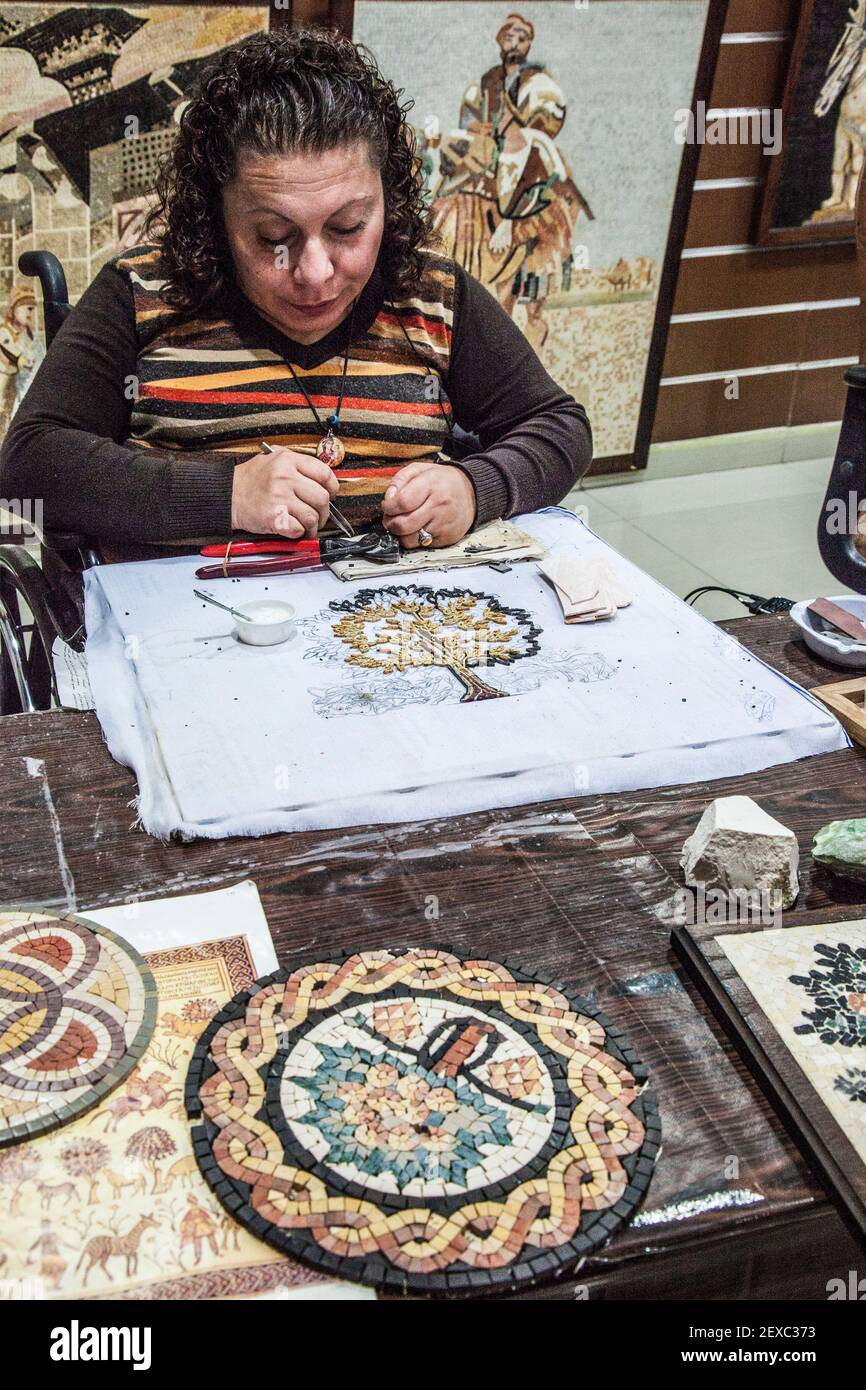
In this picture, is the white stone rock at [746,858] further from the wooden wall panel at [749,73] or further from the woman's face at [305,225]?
the wooden wall panel at [749,73]

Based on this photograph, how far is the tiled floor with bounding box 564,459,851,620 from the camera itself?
13.0ft

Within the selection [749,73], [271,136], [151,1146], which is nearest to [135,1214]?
[151,1146]

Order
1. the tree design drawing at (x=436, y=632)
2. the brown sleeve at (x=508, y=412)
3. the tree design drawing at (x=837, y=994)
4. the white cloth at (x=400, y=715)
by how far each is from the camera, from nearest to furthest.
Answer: the tree design drawing at (x=837, y=994) < the white cloth at (x=400, y=715) < the tree design drawing at (x=436, y=632) < the brown sleeve at (x=508, y=412)

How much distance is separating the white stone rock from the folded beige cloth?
0.54m

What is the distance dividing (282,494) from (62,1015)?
3.33ft

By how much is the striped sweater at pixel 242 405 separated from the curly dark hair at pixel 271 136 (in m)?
0.05

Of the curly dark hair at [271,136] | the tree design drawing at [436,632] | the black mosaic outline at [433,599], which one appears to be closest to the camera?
the tree design drawing at [436,632]

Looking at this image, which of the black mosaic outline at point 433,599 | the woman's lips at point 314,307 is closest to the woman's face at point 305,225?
the woman's lips at point 314,307

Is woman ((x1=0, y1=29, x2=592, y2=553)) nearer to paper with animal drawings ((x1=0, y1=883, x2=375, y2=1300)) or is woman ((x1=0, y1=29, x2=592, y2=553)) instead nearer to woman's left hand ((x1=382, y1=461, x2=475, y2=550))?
woman's left hand ((x1=382, y1=461, x2=475, y2=550))

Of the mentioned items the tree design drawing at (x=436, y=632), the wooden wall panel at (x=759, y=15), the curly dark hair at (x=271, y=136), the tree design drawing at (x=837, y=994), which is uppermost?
the wooden wall panel at (x=759, y=15)

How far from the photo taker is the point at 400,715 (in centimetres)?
151

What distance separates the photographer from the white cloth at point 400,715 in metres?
1.37

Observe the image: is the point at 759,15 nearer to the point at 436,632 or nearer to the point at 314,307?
the point at 314,307
